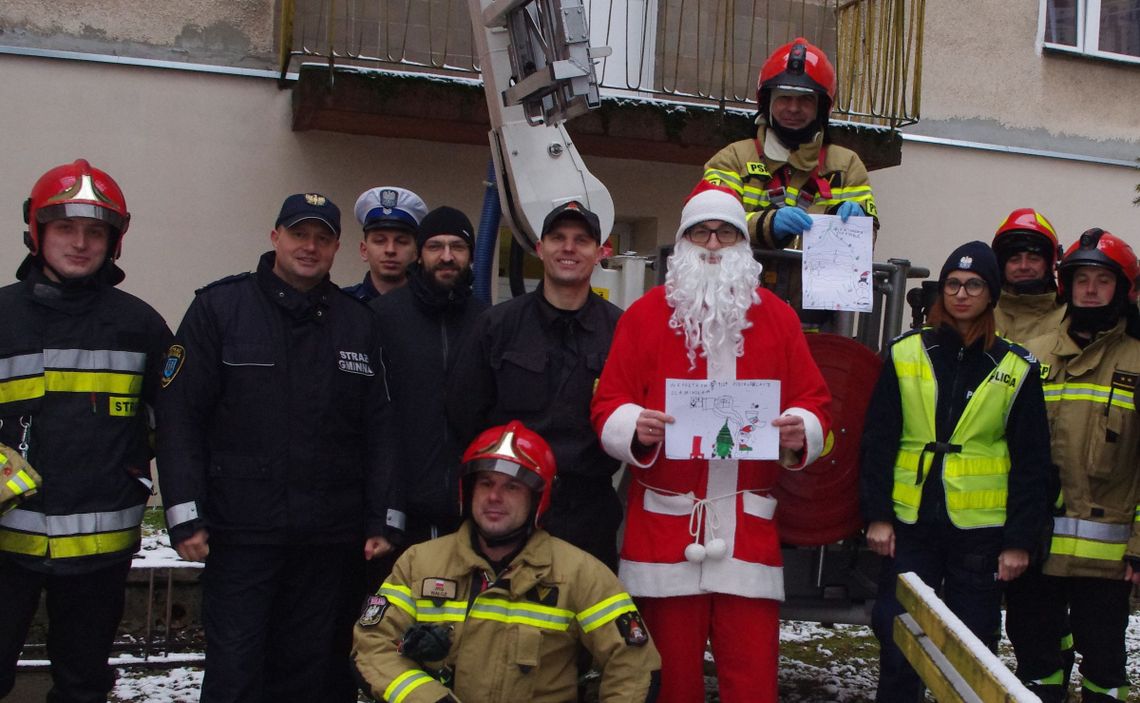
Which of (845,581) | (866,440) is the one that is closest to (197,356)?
(866,440)

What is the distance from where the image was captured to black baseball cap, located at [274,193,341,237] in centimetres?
366

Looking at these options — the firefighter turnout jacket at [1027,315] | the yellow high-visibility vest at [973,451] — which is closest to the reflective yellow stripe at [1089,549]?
the yellow high-visibility vest at [973,451]

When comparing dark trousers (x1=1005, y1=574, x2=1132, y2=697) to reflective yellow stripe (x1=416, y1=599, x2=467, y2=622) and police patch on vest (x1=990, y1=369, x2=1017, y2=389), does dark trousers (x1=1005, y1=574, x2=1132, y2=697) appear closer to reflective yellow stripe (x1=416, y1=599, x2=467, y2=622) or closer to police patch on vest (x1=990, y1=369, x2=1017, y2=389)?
police patch on vest (x1=990, y1=369, x2=1017, y2=389)

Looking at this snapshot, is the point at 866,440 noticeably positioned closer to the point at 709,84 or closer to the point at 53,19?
the point at 709,84

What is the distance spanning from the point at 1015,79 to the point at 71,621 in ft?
29.0

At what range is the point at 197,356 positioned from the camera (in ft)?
11.5

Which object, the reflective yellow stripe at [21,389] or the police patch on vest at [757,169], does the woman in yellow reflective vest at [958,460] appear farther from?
the reflective yellow stripe at [21,389]

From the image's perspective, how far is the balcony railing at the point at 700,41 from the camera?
7.67 m

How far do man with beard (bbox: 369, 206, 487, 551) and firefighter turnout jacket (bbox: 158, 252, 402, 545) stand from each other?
0.73 feet

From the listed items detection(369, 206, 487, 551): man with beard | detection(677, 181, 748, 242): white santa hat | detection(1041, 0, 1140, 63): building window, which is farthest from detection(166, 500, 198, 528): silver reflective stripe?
detection(1041, 0, 1140, 63): building window

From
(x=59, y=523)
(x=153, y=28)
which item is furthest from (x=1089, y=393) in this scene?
(x=153, y=28)

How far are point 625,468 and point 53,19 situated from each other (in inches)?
214

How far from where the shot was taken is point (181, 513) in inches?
134

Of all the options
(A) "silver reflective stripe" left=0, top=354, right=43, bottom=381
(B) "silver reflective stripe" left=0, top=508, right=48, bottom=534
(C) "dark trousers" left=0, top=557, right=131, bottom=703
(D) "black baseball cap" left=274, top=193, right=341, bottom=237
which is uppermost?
(D) "black baseball cap" left=274, top=193, right=341, bottom=237
